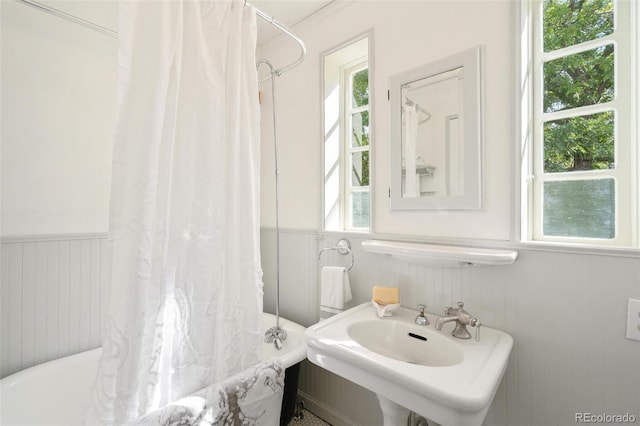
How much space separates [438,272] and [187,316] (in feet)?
3.53

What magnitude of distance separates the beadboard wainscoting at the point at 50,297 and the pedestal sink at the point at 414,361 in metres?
1.32

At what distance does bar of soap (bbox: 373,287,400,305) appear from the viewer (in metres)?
1.32

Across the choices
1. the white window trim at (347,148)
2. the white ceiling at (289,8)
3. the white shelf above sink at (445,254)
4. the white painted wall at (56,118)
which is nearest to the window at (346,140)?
the white window trim at (347,148)

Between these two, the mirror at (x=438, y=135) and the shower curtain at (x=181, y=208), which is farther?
the mirror at (x=438, y=135)

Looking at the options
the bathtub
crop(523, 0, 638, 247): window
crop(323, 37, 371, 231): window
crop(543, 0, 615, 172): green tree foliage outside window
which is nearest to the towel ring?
crop(323, 37, 371, 231): window

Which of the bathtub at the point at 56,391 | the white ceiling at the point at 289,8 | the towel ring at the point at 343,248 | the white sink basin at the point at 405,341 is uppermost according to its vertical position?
the white ceiling at the point at 289,8

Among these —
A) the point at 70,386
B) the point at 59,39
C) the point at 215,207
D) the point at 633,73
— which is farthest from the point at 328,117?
the point at 70,386

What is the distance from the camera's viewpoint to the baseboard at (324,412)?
1.66 metres

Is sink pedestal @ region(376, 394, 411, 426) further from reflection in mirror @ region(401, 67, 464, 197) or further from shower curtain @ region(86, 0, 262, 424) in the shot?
reflection in mirror @ region(401, 67, 464, 197)

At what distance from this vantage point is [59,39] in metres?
1.46

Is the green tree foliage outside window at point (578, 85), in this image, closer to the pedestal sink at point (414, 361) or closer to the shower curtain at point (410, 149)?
the shower curtain at point (410, 149)

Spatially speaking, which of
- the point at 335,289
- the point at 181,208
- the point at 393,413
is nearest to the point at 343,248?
the point at 335,289

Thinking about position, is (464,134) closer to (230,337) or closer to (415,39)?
(415,39)
